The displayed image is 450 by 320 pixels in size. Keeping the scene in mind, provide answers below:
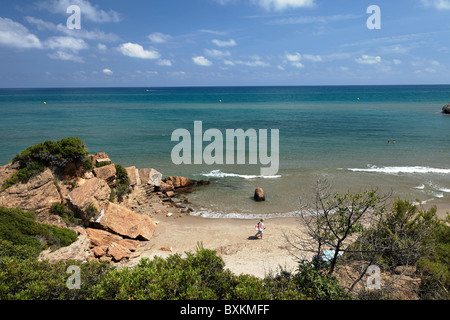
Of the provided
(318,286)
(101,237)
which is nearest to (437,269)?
(318,286)

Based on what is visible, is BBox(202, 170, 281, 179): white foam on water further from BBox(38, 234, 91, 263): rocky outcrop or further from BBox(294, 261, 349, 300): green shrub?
BBox(294, 261, 349, 300): green shrub

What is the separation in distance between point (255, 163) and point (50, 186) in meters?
21.6

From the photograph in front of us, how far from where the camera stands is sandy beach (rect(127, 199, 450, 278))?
1423cm

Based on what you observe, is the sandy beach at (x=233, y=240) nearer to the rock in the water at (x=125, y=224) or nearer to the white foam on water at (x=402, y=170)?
the rock in the water at (x=125, y=224)

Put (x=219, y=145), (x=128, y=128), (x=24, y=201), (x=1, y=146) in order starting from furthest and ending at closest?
1. (x=128, y=128)
2. (x=219, y=145)
3. (x=1, y=146)
4. (x=24, y=201)

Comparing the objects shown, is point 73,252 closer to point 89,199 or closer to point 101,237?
point 101,237

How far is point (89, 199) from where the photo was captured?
54.1 feet

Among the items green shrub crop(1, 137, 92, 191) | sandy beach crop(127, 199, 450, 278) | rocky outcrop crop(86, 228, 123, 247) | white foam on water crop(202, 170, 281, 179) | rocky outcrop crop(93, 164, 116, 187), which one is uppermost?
green shrub crop(1, 137, 92, 191)

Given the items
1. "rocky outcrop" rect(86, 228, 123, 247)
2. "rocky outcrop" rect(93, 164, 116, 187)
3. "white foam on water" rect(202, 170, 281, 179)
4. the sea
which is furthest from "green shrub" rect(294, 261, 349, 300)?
"white foam on water" rect(202, 170, 281, 179)

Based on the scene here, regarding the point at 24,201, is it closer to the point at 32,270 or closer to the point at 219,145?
the point at 32,270

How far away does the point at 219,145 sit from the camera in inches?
1609

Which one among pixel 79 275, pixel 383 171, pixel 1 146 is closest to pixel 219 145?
pixel 383 171

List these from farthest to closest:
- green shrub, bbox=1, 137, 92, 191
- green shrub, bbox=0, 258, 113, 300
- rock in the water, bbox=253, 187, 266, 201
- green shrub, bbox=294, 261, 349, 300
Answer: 1. rock in the water, bbox=253, 187, 266, 201
2. green shrub, bbox=1, 137, 92, 191
3. green shrub, bbox=294, 261, 349, 300
4. green shrub, bbox=0, 258, 113, 300

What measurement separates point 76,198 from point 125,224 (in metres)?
3.17
